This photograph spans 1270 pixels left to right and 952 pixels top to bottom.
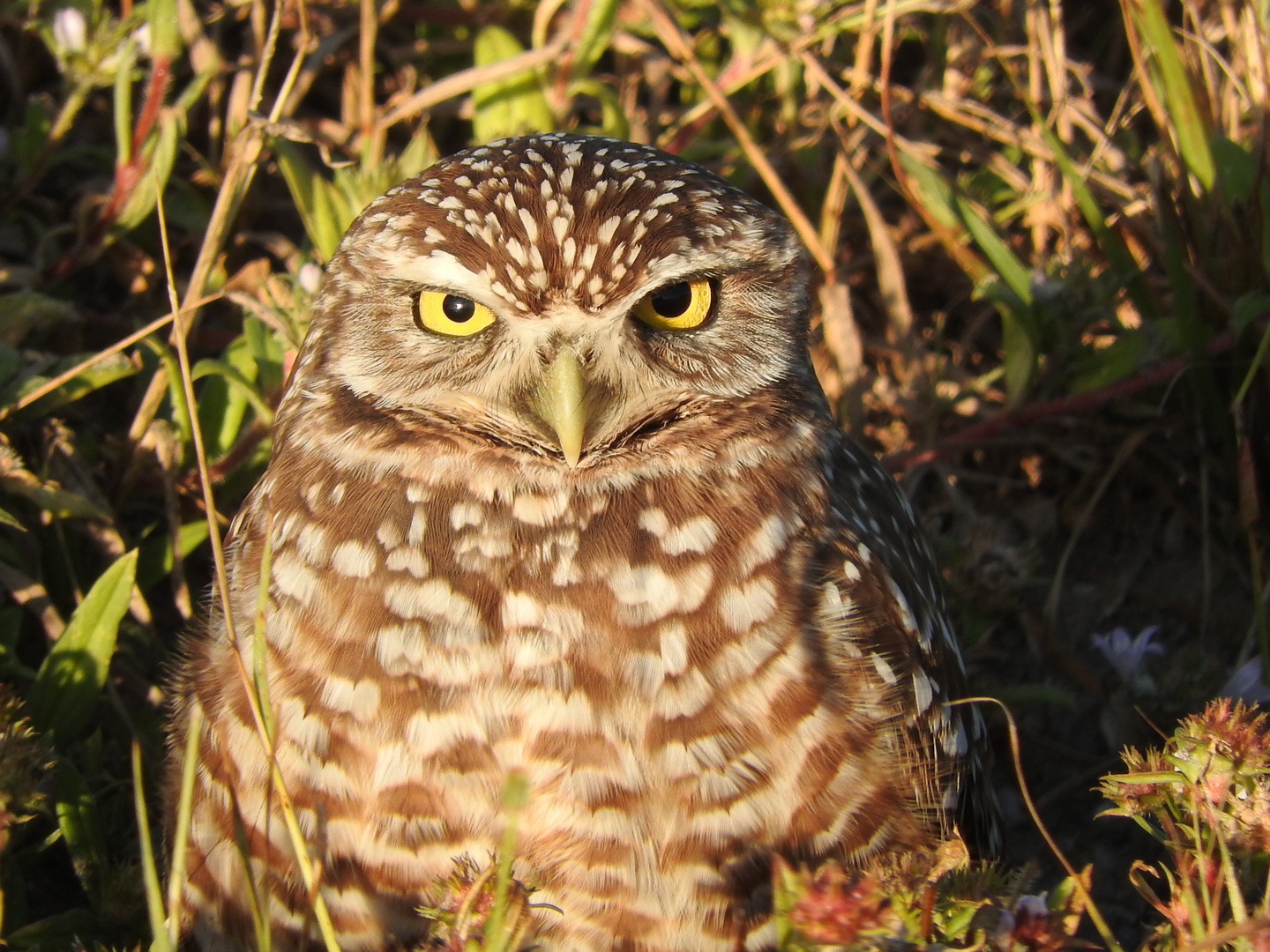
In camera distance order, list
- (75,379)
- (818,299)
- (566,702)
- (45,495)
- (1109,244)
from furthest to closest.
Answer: (818,299) → (1109,244) → (75,379) → (45,495) → (566,702)

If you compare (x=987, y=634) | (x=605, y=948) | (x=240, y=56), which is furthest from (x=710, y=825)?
(x=240, y=56)

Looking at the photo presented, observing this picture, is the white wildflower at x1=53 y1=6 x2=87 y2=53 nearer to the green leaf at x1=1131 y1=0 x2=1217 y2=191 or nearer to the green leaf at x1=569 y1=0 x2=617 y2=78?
the green leaf at x1=569 y1=0 x2=617 y2=78

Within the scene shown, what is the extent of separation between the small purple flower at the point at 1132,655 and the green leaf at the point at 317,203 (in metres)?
2.01

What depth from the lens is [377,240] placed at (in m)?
1.87

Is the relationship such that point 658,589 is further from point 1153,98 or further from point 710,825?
point 1153,98

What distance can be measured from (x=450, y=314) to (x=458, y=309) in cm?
2

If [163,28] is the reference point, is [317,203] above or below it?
below

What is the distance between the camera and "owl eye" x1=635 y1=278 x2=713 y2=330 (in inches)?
72.0

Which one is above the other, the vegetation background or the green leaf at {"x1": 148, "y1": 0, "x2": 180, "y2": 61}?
the green leaf at {"x1": 148, "y1": 0, "x2": 180, "y2": 61}

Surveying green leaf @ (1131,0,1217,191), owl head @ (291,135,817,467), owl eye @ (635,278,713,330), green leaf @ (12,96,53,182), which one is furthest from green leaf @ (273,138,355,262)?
green leaf @ (1131,0,1217,191)

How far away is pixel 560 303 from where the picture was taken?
1.76 meters

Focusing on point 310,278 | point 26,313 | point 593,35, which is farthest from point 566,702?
point 593,35

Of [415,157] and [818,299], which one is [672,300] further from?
[818,299]

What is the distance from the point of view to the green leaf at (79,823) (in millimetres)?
2074
